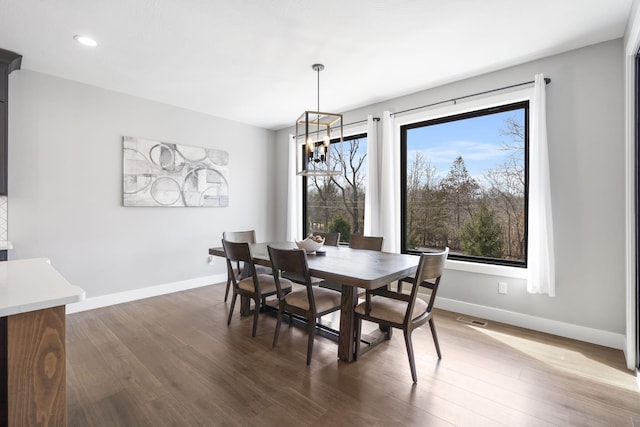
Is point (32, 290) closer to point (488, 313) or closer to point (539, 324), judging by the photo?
point (488, 313)

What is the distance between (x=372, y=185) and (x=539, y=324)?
233cm

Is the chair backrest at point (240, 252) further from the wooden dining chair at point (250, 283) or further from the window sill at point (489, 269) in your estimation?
the window sill at point (489, 269)

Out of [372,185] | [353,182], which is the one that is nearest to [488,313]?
[372,185]

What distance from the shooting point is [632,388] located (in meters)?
2.10

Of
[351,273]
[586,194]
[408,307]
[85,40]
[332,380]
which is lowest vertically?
[332,380]

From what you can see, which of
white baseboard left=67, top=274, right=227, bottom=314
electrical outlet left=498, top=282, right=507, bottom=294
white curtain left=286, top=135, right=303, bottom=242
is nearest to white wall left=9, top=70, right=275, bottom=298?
white baseboard left=67, top=274, right=227, bottom=314

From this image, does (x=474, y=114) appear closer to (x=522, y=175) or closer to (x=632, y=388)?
(x=522, y=175)

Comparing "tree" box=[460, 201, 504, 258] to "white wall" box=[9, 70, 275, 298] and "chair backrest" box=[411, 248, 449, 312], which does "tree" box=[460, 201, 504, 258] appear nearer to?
"chair backrest" box=[411, 248, 449, 312]

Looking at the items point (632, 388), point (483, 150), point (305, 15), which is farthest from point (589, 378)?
point (305, 15)

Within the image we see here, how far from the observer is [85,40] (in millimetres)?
2684

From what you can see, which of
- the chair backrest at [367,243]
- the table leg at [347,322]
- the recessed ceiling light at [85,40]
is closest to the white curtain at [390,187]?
the chair backrest at [367,243]

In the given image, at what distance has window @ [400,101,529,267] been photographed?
3320 mm

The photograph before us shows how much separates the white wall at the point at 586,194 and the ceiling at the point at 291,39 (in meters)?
0.23

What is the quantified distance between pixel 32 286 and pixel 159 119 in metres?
3.50
